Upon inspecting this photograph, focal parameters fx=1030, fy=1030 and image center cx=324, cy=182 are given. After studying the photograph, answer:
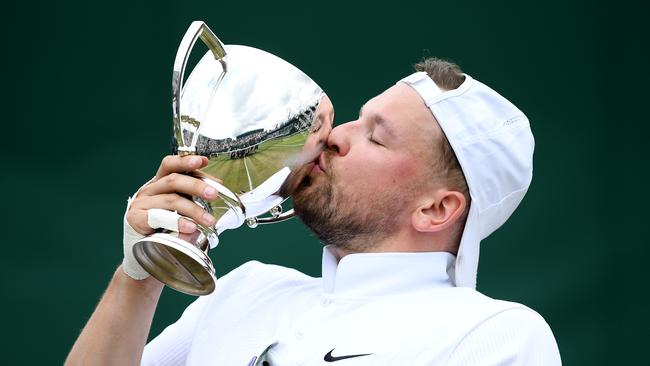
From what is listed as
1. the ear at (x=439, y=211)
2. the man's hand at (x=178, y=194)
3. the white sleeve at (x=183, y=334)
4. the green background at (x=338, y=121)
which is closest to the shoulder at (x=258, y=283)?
the white sleeve at (x=183, y=334)

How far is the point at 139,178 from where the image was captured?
9.59 feet

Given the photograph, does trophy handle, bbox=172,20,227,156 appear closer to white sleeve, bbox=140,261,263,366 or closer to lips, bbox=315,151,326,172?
lips, bbox=315,151,326,172

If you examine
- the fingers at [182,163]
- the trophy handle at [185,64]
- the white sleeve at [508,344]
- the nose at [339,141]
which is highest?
the trophy handle at [185,64]

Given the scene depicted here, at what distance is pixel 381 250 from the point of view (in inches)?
73.7

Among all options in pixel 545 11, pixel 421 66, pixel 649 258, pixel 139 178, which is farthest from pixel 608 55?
pixel 139 178

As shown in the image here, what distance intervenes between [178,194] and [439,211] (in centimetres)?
53

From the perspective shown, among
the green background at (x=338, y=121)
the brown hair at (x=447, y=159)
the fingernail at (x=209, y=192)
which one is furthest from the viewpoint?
the green background at (x=338, y=121)

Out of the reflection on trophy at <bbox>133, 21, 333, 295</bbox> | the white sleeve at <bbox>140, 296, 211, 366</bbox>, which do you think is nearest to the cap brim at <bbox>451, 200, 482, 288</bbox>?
the reflection on trophy at <bbox>133, 21, 333, 295</bbox>

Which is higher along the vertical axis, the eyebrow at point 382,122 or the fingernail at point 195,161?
the fingernail at point 195,161

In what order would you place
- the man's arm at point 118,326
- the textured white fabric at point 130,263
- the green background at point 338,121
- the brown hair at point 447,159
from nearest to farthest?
the textured white fabric at point 130,263, the man's arm at point 118,326, the brown hair at point 447,159, the green background at point 338,121

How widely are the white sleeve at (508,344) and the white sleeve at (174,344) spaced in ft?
1.94

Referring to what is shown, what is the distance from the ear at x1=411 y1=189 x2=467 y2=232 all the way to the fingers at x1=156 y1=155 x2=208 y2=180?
0.48m

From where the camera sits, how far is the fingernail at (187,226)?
153cm

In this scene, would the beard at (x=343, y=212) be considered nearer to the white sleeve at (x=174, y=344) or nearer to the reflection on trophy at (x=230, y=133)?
the reflection on trophy at (x=230, y=133)
